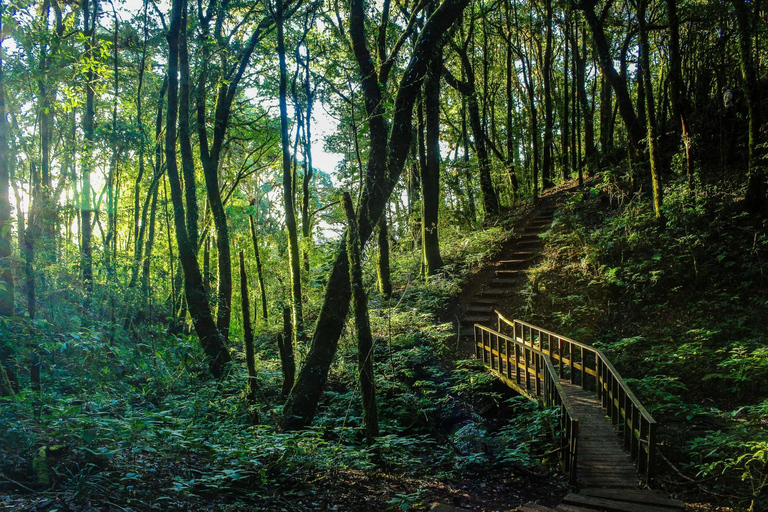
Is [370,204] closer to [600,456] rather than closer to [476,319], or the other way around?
[600,456]

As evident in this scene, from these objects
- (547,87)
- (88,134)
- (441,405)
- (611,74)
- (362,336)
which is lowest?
(441,405)

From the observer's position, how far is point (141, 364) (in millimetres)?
7227

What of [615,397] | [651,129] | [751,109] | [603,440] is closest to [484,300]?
[651,129]

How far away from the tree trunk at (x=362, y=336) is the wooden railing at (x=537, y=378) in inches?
110

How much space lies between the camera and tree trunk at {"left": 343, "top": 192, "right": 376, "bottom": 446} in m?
6.48

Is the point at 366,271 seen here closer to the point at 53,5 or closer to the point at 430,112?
the point at 430,112

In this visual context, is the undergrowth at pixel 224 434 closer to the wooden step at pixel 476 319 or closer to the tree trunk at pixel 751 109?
the wooden step at pixel 476 319

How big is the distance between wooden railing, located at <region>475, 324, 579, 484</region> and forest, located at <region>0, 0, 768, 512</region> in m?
0.39

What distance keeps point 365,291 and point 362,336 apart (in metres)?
0.80

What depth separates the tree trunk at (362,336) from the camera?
21.3ft

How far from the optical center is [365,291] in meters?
6.98

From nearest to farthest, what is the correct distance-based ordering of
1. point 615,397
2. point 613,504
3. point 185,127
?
point 613,504 → point 615,397 → point 185,127

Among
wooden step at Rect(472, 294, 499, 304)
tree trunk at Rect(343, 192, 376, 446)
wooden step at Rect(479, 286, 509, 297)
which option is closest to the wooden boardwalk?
tree trunk at Rect(343, 192, 376, 446)

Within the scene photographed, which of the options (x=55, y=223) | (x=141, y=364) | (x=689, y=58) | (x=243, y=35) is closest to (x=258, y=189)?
(x=243, y=35)
